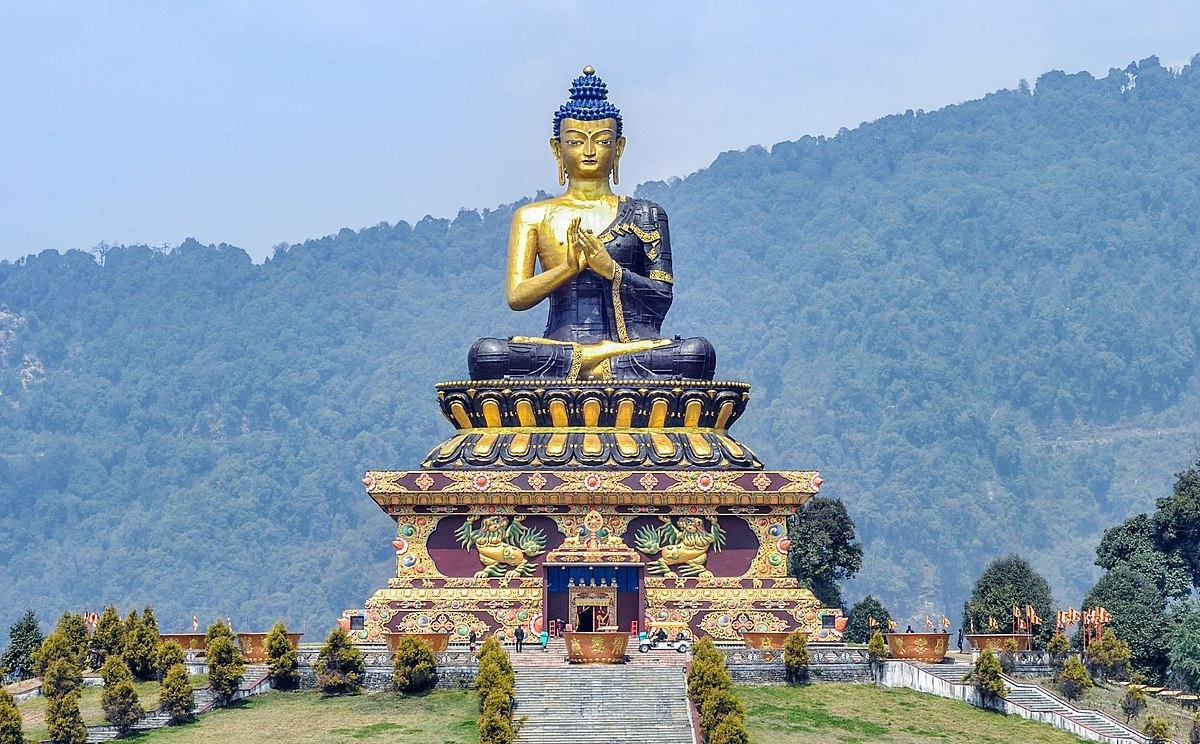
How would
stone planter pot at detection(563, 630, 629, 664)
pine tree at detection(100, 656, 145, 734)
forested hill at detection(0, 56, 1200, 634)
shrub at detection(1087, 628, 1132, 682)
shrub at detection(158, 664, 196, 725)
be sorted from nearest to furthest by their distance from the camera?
1. pine tree at detection(100, 656, 145, 734)
2. shrub at detection(158, 664, 196, 725)
3. stone planter pot at detection(563, 630, 629, 664)
4. shrub at detection(1087, 628, 1132, 682)
5. forested hill at detection(0, 56, 1200, 634)

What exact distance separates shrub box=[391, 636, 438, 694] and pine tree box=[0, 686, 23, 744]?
6.07 m

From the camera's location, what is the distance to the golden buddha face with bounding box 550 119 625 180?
42.8 metres

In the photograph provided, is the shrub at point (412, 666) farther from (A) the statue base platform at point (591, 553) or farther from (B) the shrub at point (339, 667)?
(A) the statue base platform at point (591, 553)

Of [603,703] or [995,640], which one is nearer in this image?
[603,703]

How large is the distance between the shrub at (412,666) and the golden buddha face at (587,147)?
1250 centimetres

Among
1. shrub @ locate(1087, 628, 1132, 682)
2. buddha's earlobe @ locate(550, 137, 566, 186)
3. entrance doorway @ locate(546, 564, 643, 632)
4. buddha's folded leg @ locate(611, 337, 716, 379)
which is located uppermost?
buddha's earlobe @ locate(550, 137, 566, 186)

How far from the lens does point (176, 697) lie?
3177cm

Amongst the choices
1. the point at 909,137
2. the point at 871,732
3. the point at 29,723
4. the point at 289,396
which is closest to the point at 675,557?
the point at 871,732

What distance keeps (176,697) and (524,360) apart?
11.5 meters

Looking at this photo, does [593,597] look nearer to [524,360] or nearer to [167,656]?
[524,360]

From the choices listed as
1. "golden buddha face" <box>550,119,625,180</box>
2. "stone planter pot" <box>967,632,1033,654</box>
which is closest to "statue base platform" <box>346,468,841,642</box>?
"stone planter pot" <box>967,632,1033,654</box>

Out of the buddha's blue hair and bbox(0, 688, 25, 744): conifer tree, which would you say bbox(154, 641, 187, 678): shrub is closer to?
bbox(0, 688, 25, 744): conifer tree

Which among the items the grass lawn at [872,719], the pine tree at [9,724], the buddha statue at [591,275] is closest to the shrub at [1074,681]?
the grass lawn at [872,719]

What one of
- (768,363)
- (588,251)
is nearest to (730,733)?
(588,251)
